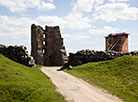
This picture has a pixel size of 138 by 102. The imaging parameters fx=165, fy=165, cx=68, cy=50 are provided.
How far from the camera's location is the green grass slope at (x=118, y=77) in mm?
14983

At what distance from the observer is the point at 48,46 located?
45.1 m

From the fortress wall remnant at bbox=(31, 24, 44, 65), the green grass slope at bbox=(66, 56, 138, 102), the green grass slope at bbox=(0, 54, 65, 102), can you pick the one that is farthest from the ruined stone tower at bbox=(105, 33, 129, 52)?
the green grass slope at bbox=(0, 54, 65, 102)

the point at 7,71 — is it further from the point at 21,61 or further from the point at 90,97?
the point at 21,61

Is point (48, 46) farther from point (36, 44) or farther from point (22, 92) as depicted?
point (22, 92)

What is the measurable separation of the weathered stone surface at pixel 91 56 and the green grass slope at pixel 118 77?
415 cm

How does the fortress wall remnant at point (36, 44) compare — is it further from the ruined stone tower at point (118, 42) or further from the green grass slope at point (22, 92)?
the green grass slope at point (22, 92)

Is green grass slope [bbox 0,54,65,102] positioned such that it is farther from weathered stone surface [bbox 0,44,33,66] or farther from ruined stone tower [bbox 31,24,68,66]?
ruined stone tower [bbox 31,24,68,66]

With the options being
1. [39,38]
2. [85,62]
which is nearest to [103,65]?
[85,62]

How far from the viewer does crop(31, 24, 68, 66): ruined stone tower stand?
40569 mm

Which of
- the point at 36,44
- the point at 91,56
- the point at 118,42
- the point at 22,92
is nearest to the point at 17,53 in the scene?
the point at 91,56

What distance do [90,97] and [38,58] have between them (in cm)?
2830

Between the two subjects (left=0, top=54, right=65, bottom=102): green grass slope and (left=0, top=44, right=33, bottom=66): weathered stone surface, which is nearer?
(left=0, top=54, right=65, bottom=102): green grass slope

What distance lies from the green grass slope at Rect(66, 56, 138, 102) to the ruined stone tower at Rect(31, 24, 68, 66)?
18057 mm

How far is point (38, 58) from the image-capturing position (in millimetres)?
39438
